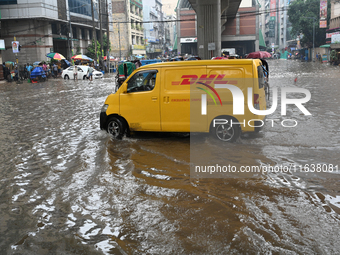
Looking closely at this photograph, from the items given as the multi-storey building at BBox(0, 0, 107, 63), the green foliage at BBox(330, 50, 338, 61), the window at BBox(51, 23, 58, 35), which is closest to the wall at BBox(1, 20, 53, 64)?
the multi-storey building at BBox(0, 0, 107, 63)

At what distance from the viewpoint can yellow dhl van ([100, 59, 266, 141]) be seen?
299 inches

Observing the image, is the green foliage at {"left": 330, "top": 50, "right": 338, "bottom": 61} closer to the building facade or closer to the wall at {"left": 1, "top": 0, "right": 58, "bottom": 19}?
the building facade

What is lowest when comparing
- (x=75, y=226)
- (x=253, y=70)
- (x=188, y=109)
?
(x=75, y=226)

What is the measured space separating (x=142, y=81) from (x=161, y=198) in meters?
3.99

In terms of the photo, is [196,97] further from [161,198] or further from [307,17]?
[307,17]

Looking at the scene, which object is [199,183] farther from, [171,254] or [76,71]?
[76,71]

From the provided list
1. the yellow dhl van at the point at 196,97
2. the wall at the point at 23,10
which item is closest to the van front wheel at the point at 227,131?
the yellow dhl van at the point at 196,97

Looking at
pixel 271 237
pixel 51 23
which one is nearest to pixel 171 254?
pixel 271 237

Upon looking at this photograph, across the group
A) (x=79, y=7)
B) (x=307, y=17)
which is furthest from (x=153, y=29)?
(x=79, y=7)

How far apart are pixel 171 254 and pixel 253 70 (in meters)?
4.90

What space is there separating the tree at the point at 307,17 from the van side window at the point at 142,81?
6255 centimetres

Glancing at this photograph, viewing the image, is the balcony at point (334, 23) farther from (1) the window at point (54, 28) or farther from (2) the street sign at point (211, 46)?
(1) the window at point (54, 28)

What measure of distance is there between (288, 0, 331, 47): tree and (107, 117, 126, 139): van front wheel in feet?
206

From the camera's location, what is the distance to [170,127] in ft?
26.7
